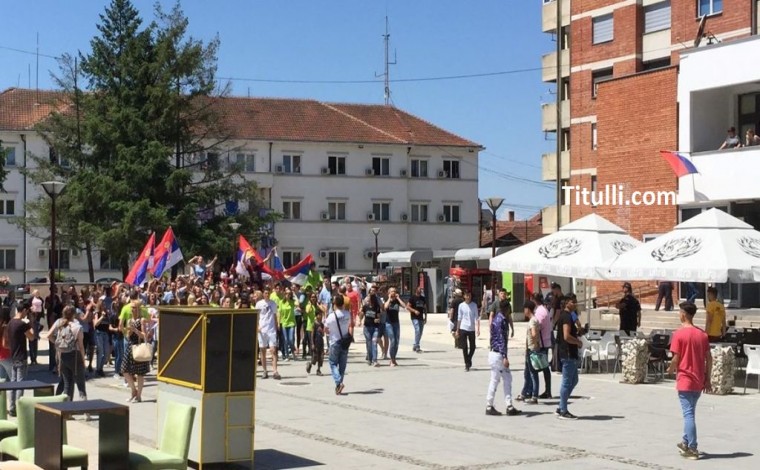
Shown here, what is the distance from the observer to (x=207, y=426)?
12500mm

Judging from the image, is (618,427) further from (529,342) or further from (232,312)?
(232,312)

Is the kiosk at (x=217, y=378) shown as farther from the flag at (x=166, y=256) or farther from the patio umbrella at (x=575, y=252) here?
the flag at (x=166, y=256)

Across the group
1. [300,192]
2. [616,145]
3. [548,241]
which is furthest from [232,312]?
[300,192]

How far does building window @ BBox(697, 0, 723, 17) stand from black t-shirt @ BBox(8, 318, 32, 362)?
1330 inches

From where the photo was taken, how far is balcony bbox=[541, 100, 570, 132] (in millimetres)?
55969

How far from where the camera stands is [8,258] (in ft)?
236

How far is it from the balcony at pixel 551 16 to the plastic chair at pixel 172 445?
46.6 metres

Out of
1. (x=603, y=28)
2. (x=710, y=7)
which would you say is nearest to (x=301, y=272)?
(x=710, y=7)

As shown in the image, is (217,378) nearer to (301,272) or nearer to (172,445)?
(172,445)

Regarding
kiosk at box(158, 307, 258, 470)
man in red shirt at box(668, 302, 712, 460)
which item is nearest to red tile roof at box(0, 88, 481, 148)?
kiosk at box(158, 307, 258, 470)

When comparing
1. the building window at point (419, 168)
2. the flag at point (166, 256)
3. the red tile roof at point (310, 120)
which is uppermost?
the red tile roof at point (310, 120)

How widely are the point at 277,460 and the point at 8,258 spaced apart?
63.0 m

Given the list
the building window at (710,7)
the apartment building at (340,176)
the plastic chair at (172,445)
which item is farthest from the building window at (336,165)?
the plastic chair at (172,445)

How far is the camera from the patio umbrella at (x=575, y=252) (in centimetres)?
2456
